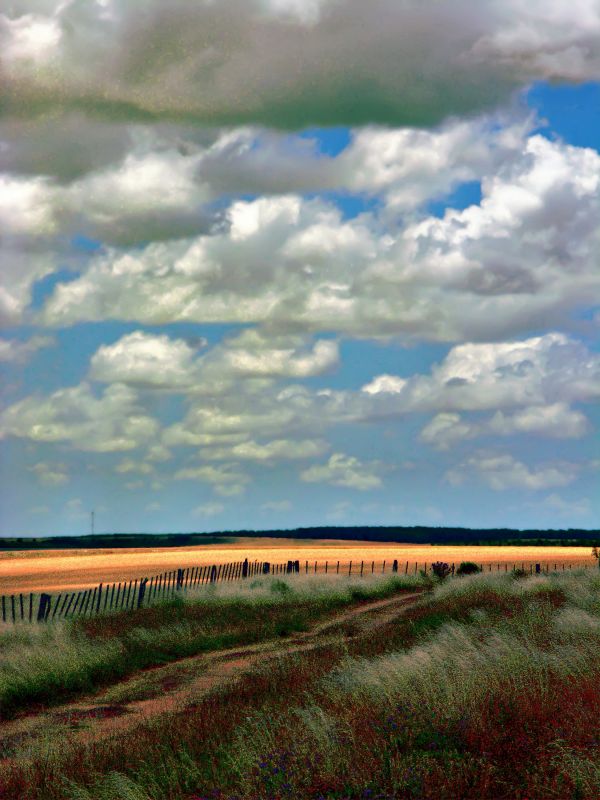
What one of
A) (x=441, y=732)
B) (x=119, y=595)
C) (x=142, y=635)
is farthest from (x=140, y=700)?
(x=119, y=595)

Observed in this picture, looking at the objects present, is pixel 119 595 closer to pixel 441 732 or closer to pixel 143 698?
pixel 143 698

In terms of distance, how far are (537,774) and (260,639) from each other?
1495cm

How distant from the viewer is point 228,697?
527 inches

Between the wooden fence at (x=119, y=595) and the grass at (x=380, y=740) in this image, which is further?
the wooden fence at (x=119, y=595)

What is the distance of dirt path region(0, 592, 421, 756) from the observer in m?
12.4

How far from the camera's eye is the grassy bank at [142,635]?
1650cm

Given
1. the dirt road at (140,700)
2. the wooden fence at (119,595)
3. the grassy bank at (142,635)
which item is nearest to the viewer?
the dirt road at (140,700)

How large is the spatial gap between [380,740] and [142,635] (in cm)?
1321

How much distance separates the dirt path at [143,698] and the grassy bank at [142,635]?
57 cm

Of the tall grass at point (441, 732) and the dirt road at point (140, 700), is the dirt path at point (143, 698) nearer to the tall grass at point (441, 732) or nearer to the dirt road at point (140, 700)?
the dirt road at point (140, 700)

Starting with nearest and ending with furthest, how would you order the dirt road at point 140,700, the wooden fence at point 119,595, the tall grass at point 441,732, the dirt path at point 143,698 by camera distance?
the tall grass at point 441,732 → the dirt road at point 140,700 → the dirt path at point 143,698 → the wooden fence at point 119,595

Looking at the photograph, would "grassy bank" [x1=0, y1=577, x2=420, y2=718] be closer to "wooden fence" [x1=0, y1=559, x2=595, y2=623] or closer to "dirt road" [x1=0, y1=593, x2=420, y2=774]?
"dirt road" [x1=0, y1=593, x2=420, y2=774]

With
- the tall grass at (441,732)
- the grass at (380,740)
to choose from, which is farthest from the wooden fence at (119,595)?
the tall grass at (441,732)

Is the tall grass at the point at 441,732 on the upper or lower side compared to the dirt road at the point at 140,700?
upper
